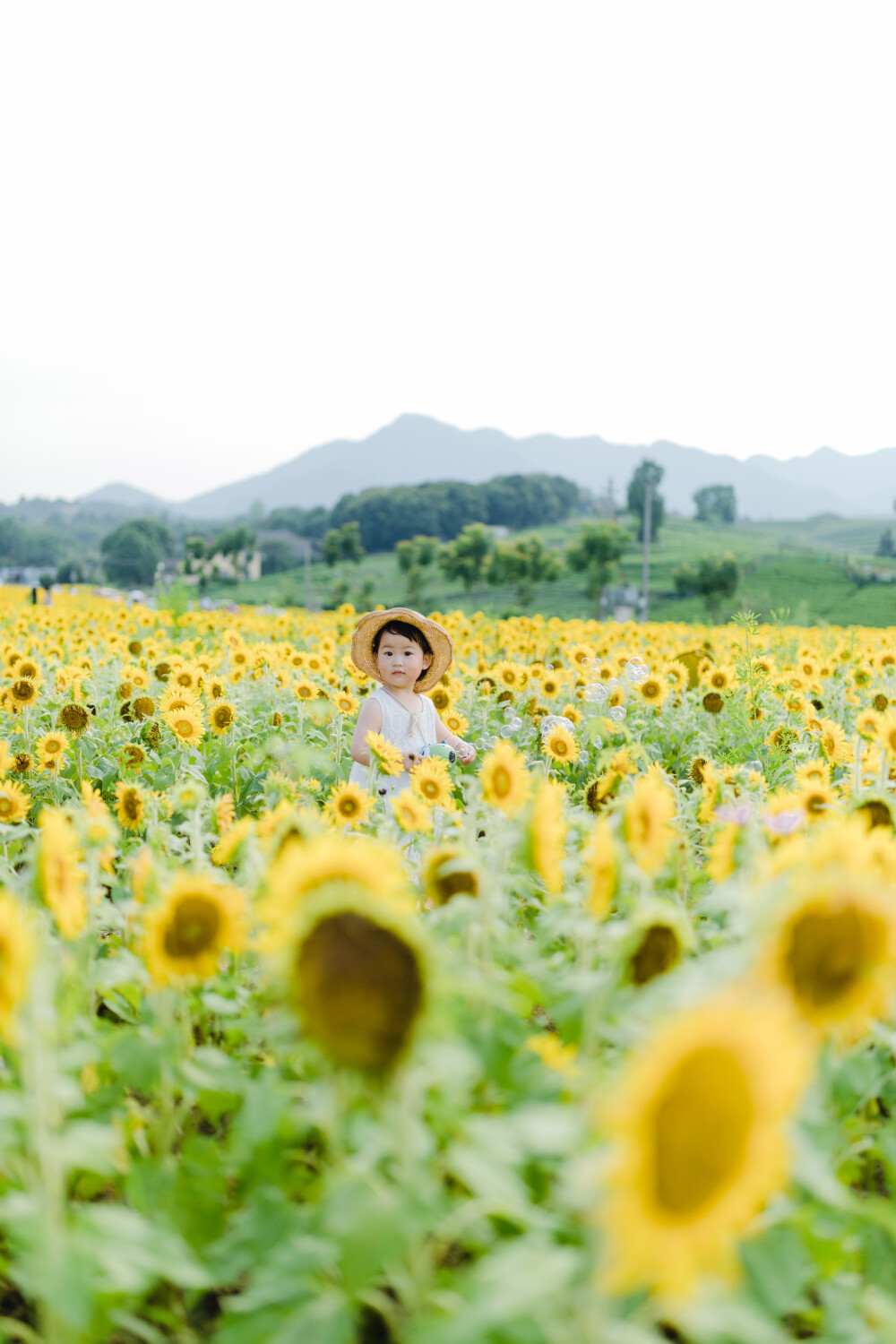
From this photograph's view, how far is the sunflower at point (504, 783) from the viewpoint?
6.94ft

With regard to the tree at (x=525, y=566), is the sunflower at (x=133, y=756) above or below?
below

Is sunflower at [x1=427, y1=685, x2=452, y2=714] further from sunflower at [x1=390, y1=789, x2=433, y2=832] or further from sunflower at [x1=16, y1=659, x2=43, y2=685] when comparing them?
sunflower at [x1=16, y1=659, x2=43, y2=685]

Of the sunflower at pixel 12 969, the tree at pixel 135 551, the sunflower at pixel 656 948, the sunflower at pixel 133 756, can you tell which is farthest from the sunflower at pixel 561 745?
the tree at pixel 135 551

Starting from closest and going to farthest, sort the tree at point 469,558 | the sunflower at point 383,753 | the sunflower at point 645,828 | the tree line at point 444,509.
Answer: the sunflower at point 645,828 < the sunflower at point 383,753 < the tree at point 469,558 < the tree line at point 444,509

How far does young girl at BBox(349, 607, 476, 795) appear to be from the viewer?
4.71 metres

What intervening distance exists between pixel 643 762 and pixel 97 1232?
3.68m

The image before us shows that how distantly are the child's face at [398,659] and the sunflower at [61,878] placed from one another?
2990mm

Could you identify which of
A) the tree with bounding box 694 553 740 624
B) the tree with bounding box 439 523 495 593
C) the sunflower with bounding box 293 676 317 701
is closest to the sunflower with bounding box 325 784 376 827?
the sunflower with bounding box 293 676 317 701

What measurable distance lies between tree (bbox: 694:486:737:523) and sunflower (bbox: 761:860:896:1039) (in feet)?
435

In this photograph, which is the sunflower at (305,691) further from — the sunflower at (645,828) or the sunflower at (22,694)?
the sunflower at (645,828)

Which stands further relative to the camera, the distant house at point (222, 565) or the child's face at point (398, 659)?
the distant house at point (222, 565)

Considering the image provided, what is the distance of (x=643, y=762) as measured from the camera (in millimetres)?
4594

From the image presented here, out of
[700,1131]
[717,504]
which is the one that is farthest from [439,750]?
[717,504]

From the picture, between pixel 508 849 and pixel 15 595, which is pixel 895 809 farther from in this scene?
pixel 15 595
